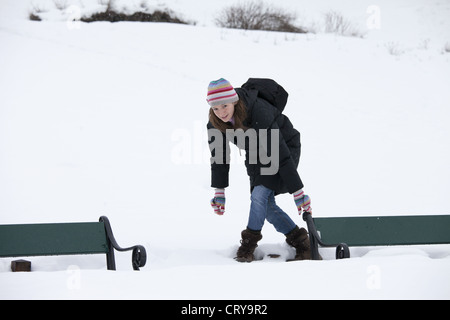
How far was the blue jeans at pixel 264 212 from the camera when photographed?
177 inches

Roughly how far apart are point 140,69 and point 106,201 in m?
4.75

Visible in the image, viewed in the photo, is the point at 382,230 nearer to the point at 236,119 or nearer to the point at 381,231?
the point at 381,231

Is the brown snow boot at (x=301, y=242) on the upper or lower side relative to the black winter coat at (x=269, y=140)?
lower

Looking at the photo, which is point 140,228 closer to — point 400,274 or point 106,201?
point 106,201

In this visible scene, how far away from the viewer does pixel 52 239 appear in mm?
4246

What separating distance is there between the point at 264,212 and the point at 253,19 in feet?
33.0

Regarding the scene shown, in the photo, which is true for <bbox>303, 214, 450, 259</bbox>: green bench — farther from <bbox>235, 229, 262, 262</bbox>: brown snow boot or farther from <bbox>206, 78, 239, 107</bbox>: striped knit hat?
<bbox>206, 78, 239, 107</bbox>: striped knit hat

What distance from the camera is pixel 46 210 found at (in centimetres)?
594

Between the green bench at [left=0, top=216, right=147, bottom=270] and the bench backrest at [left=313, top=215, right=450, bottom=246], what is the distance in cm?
149

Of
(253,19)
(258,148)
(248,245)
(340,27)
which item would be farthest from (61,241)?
(340,27)

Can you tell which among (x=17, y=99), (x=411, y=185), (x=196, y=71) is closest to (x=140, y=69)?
(x=196, y=71)

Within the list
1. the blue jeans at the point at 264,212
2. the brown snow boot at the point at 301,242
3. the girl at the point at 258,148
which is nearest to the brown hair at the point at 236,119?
the girl at the point at 258,148

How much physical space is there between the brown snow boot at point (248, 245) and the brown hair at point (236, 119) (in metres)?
0.94

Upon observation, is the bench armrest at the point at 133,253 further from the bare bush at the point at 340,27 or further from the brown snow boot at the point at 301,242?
the bare bush at the point at 340,27
